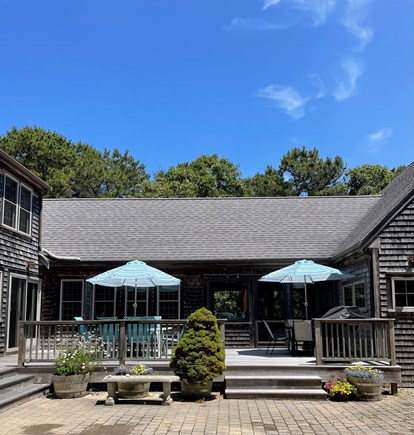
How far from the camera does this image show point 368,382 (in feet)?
28.4

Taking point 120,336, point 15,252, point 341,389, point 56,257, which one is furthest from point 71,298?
point 341,389

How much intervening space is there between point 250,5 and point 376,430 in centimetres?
1028

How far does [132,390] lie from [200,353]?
4.57 feet

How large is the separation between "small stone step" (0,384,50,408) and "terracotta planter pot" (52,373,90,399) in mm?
350

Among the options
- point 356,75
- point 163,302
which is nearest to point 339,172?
point 356,75

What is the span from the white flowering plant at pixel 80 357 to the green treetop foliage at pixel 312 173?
98.0ft

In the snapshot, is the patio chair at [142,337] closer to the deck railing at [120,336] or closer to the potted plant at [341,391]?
the deck railing at [120,336]

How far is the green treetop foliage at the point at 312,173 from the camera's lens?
1491 inches

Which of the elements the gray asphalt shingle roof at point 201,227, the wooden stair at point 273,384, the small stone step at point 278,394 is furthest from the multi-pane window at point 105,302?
the small stone step at point 278,394

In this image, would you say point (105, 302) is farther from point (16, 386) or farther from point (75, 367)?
point (16, 386)

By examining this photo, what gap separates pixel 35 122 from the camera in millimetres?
37031

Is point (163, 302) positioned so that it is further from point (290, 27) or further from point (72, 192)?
point (72, 192)

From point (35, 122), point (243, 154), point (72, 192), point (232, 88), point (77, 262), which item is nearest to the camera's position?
point (77, 262)

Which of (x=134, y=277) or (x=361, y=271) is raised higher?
(x=361, y=271)
